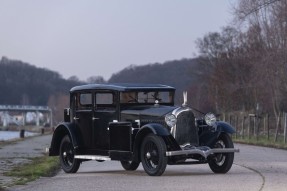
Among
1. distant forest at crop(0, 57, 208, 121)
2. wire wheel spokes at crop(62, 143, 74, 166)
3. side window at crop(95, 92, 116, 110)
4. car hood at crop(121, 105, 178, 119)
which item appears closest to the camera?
car hood at crop(121, 105, 178, 119)

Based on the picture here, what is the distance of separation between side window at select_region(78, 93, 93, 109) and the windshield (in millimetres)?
1142

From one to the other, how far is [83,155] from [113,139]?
1.23m

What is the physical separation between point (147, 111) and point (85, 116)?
2010 mm

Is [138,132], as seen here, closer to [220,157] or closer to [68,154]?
[220,157]

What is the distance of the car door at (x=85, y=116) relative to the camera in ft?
61.2

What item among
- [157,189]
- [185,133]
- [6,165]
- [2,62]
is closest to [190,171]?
[185,133]

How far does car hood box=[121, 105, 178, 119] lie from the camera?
1730 cm

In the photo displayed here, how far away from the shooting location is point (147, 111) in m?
17.5

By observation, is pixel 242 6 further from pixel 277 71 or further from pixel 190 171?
pixel 190 171

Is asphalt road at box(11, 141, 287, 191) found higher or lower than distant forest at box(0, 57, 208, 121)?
lower

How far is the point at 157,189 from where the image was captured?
1415cm

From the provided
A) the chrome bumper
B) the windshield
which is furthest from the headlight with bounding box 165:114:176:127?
the windshield

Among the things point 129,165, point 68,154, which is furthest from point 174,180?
point 68,154

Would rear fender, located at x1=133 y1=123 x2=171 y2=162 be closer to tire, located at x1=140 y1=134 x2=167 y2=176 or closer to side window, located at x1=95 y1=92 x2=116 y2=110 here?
tire, located at x1=140 y1=134 x2=167 y2=176
